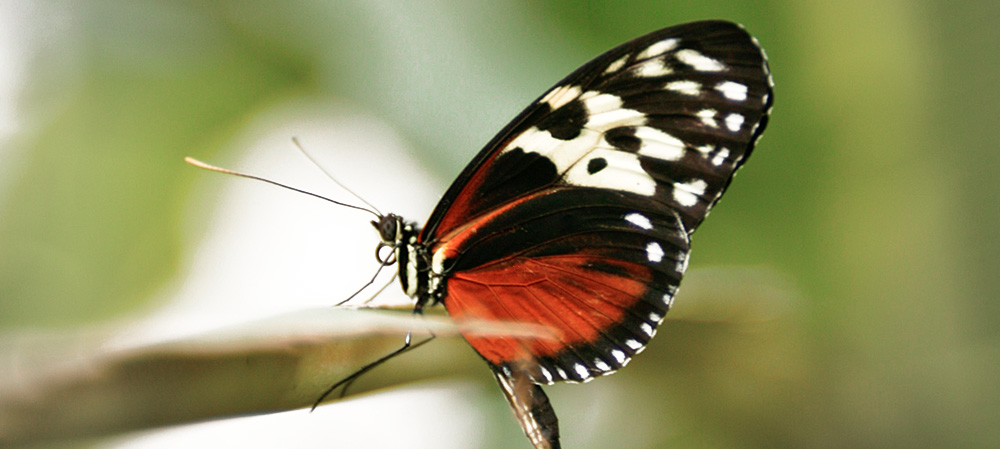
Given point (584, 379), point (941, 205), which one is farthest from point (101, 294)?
point (941, 205)

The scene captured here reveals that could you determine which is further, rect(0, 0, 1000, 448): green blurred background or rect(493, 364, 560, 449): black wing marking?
rect(0, 0, 1000, 448): green blurred background

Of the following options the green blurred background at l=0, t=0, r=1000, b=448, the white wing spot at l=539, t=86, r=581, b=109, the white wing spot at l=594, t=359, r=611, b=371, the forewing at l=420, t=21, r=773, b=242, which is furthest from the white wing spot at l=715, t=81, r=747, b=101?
the green blurred background at l=0, t=0, r=1000, b=448

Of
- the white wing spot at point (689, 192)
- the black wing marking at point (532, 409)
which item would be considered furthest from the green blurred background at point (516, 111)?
the black wing marking at point (532, 409)

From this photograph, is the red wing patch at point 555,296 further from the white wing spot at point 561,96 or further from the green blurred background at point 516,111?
the green blurred background at point 516,111

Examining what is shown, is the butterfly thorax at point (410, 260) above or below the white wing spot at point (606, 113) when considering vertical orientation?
below

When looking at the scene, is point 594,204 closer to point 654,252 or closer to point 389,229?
point 654,252

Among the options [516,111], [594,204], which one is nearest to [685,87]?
[594,204]

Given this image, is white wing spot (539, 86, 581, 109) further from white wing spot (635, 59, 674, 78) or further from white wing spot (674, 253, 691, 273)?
white wing spot (674, 253, 691, 273)
